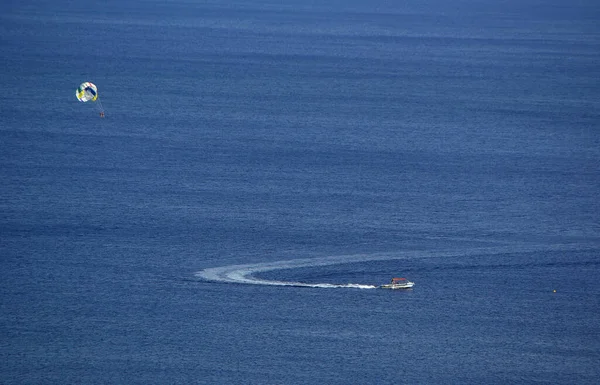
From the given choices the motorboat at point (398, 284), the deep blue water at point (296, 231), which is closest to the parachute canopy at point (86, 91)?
the deep blue water at point (296, 231)

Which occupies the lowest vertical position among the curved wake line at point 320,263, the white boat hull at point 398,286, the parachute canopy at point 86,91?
the white boat hull at point 398,286

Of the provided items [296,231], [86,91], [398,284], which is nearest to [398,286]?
[398,284]

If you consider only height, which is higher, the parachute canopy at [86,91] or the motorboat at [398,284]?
the parachute canopy at [86,91]

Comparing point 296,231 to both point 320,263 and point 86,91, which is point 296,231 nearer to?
point 320,263

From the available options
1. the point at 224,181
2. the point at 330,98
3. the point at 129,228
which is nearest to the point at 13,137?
the point at 224,181

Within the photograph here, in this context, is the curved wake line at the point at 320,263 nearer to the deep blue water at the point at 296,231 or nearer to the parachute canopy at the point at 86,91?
the deep blue water at the point at 296,231

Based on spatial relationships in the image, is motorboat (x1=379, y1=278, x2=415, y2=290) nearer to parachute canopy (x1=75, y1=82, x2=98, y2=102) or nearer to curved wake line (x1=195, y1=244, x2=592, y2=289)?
curved wake line (x1=195, y1=244, x2=592, y2=289)

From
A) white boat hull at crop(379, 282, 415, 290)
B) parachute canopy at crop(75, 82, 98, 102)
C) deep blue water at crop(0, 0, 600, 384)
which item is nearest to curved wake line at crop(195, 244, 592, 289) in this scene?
deep blue water at crop(0, 0, 600, 384)
